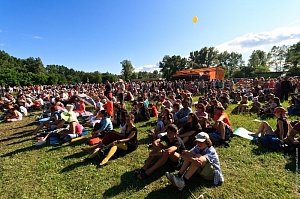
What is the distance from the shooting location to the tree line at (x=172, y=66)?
171ft

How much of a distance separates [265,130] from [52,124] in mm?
7452

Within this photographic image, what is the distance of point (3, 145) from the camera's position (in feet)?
23.2

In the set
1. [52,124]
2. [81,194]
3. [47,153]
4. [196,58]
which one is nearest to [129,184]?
[81,194]

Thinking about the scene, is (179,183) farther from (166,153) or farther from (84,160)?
(84,160)

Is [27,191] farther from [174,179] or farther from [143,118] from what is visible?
[143,118]

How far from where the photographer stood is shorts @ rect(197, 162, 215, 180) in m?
3.88

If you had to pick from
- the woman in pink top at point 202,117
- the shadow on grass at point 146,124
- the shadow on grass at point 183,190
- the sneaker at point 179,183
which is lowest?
the shadow on grass at point 146,124

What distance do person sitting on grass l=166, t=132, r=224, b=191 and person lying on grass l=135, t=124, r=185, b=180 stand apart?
48 cm

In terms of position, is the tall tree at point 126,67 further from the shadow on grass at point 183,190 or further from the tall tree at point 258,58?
the shadow on grass at point 183,190

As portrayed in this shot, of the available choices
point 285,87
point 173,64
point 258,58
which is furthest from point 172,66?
point 285,87

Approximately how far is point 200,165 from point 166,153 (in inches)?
29.9

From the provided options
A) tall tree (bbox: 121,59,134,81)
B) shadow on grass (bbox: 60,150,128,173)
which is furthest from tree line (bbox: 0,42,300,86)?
shadow on grass (bbox: 60,150,128,173)

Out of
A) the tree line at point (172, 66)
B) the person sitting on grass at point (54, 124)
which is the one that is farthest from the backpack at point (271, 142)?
the tree line at point (172, 66)

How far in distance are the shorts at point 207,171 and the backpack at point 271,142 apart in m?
2.65
